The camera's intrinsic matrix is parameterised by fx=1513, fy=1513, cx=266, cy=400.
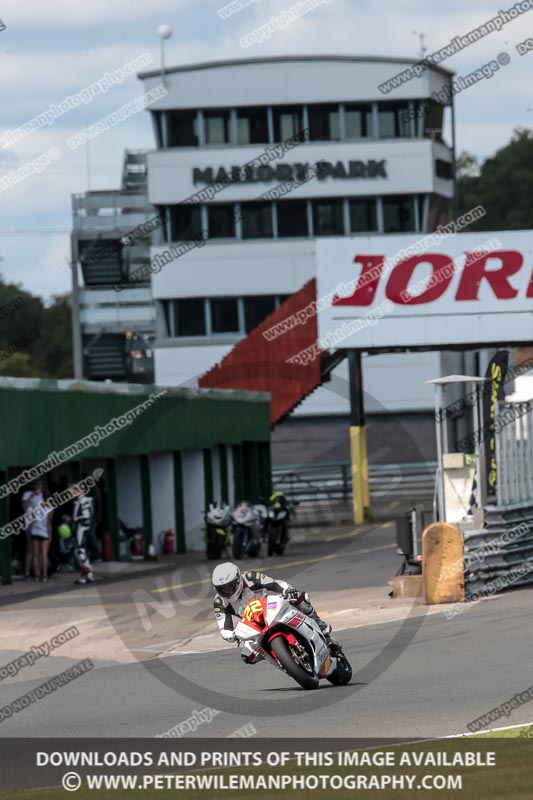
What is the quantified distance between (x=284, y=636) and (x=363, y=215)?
57277 mm

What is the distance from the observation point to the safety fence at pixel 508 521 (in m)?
20.2

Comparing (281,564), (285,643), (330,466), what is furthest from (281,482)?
(285,643)

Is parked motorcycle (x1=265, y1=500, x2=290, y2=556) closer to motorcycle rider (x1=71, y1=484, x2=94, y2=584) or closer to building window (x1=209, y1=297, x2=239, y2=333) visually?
motorcycle rider (x1=71, y1=484, x2=94, y2=584)

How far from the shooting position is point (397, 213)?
225 feet

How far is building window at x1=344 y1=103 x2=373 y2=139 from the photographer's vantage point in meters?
67.7

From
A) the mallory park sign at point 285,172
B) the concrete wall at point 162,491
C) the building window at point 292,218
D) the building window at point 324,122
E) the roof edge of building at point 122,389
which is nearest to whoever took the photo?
the roof edge of building at point 122,389

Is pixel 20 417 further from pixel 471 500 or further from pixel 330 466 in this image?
pixel 330 466

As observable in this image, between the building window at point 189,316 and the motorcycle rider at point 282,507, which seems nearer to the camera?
the motorcycle rider at point 282,507

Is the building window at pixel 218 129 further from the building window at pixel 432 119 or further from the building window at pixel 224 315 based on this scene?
the building window at pixel 432 119

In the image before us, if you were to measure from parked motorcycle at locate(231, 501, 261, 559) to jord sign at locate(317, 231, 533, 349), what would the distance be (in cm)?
1003

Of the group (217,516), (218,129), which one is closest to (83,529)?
(217,516)

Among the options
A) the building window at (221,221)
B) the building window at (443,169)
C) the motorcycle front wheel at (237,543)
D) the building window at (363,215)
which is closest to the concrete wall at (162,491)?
the motorcycle front wheel at (237,543)

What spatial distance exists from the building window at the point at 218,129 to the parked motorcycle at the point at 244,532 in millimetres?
38953

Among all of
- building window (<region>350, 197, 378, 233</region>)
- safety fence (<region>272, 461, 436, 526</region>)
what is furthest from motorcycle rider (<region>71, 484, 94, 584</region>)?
building window (<region>350, 197, 378, 233</region>)
